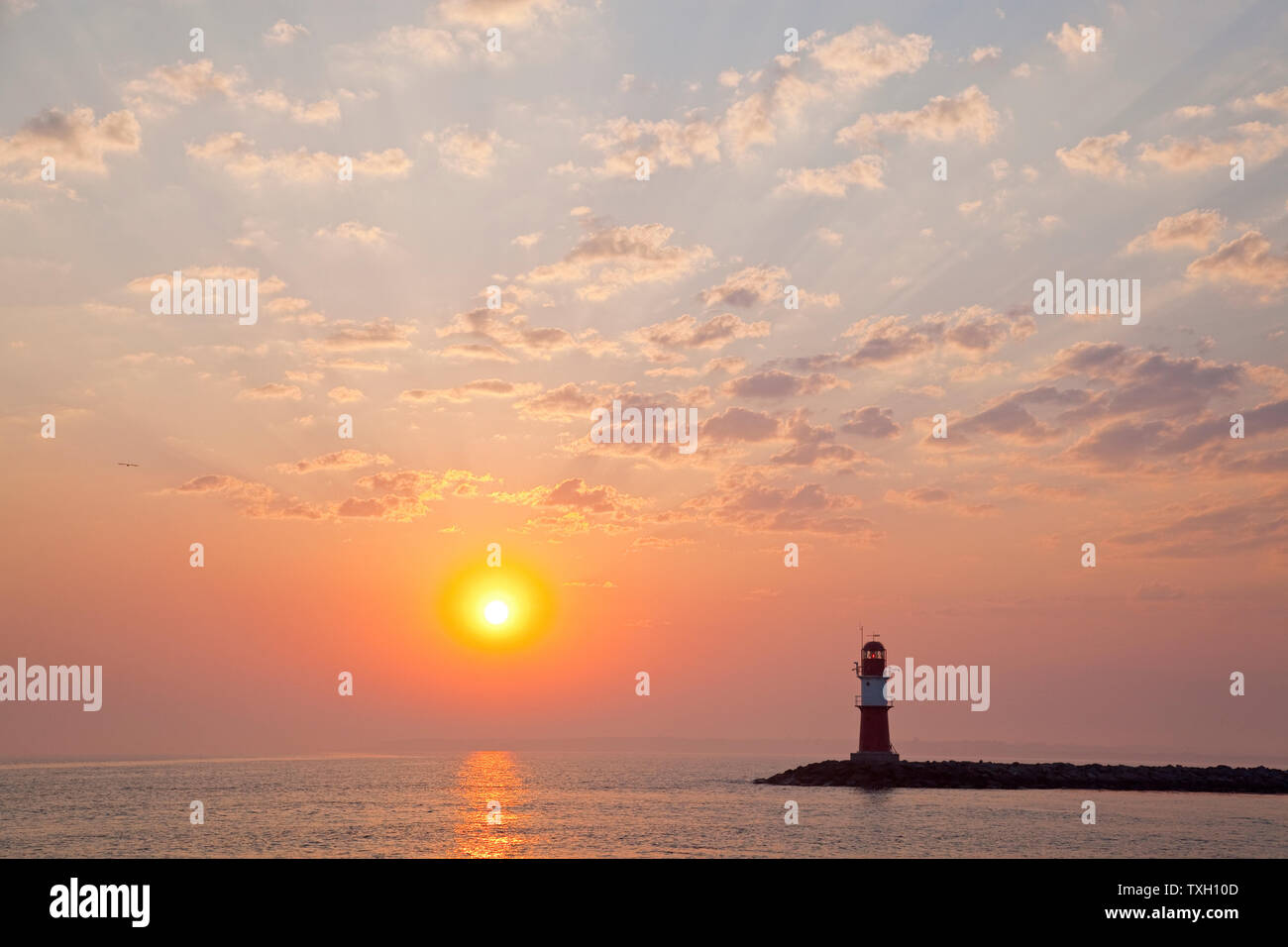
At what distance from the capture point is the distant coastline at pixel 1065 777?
11319cm

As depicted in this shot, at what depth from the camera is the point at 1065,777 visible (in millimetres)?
122312

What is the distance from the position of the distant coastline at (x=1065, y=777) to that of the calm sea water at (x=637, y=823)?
229 centimetres

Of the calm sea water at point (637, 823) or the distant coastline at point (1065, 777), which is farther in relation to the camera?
the distant coastline at point (1065, 777)

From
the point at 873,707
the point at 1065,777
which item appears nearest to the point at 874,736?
the point at 873,707

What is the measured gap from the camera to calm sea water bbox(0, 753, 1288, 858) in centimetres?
6341

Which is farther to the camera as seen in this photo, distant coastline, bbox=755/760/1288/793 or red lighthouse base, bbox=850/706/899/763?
distant coastline, bbox=755/760/1288/793

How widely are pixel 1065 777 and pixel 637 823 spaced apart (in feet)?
222

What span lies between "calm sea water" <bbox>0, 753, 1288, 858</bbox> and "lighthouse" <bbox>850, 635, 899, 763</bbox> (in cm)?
408
